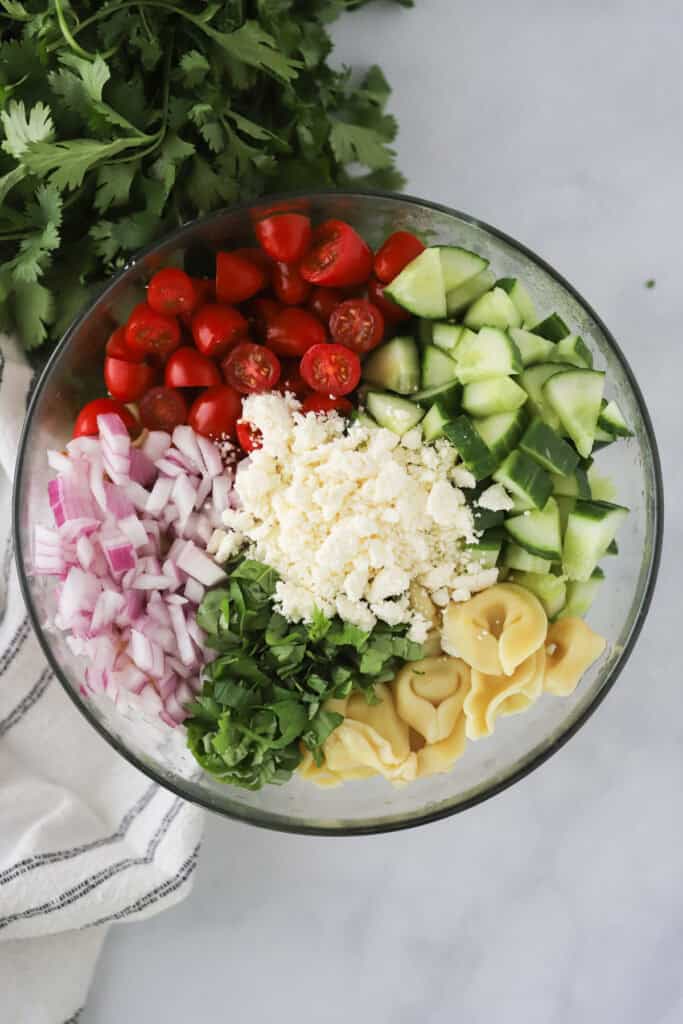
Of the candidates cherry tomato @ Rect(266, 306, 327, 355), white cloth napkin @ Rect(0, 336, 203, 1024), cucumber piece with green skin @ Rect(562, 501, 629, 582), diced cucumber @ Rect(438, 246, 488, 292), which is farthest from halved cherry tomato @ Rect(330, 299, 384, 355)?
white cloth napkin @ Rect(0, 336, 203, 1024)

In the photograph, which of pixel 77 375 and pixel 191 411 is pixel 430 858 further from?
pixel 77 375

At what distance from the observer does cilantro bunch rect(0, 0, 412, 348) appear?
5.69 ft

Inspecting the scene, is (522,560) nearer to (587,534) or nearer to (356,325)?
(587,534)

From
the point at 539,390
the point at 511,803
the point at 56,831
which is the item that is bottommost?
the point at 56,831

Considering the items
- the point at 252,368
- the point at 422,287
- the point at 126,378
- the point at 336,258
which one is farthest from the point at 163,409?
the point at 422,287

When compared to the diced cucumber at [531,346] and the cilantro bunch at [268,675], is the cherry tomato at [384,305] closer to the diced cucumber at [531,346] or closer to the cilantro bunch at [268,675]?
the diced cucumber at [531,346]

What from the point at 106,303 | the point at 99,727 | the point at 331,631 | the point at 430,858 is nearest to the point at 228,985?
the point at 430,858

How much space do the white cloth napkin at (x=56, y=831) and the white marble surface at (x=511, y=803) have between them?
153 millimetres

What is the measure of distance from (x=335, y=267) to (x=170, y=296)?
30 centimetres

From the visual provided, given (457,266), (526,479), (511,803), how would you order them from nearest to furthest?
(526,479), (457,266), (511,803)

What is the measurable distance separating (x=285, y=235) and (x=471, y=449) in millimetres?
524

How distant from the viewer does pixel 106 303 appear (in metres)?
1.87

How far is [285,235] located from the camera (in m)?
1.82

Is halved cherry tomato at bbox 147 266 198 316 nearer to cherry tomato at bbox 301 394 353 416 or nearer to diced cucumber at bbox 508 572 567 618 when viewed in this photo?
cherry tomato at bbox 301 394 353 416
